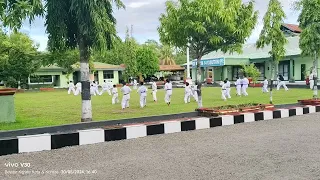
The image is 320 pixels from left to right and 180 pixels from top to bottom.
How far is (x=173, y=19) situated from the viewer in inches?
539

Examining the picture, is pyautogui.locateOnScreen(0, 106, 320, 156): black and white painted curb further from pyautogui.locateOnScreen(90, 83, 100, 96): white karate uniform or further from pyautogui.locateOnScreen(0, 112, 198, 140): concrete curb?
pyautogui.locateOnScreen(90, 83, 100, 96): white karate uniform

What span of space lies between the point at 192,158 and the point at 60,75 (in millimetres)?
45363

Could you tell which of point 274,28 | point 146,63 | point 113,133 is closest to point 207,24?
point 274,28

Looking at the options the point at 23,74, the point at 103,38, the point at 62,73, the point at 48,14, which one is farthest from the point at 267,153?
the point at 62,73

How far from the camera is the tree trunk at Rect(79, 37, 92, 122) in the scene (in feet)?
34.4

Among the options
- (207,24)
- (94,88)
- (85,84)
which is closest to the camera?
(85,84)

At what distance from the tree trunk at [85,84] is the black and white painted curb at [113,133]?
7.48 ft

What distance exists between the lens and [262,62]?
42.0 metres

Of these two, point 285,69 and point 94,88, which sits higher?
point 285,69

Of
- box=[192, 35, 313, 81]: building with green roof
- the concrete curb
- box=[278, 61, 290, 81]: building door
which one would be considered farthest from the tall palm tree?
the concrete curb

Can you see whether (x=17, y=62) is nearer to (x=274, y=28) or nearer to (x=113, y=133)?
(x=274, y=28)

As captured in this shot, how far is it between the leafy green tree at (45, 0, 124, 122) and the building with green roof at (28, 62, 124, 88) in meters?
35.7

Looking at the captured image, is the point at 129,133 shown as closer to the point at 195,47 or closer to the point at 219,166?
the point at 219,166

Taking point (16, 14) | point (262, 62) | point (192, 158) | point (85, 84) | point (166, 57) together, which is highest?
point (166, 57)
